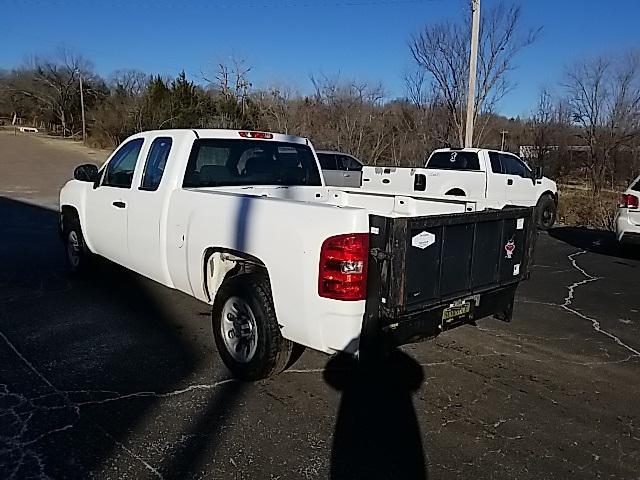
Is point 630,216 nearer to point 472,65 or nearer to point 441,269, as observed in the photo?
point 441,269

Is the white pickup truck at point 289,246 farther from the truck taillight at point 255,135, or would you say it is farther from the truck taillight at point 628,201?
the truck taillight at point 628,201

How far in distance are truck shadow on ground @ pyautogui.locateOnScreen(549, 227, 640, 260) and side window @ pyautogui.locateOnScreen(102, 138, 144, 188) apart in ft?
28.2

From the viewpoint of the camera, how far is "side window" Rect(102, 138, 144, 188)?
6145mm

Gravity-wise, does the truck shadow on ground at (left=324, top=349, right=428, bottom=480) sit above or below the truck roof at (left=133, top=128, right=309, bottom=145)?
below

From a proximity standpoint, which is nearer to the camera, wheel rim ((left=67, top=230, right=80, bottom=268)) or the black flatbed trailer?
the black flatbed trailer

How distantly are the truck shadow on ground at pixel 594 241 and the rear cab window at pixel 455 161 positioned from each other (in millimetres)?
2421

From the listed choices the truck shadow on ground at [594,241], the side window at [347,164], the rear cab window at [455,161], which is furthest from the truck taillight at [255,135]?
the side window at [347,164]

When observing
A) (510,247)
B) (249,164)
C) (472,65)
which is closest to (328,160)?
(472,65)

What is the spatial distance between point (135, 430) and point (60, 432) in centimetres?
45

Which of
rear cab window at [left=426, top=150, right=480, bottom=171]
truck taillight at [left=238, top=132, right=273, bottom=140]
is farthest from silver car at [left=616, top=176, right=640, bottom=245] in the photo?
truck taillight at [left=238, top=132, right=273, bottom=140]

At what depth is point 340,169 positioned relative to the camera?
16312 mm

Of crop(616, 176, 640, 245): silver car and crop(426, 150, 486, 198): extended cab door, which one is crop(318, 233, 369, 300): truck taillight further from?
crop(426, 150, 486, 198): extended cab door

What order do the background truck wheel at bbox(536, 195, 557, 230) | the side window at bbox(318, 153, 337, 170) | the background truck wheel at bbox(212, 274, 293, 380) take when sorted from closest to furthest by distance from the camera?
the background truck wheel at bbox(212, 274, 293, 380) < the background truck wheel at bbox(536, 195, 557, 230) < the side window at bbox(318, 153, 337, 170)

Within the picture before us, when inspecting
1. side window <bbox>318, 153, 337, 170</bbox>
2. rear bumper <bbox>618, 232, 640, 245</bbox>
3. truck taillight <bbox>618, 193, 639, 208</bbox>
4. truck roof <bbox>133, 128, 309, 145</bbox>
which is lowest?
rear bumper <bbox>618, 232, 640, 245</bbox>
